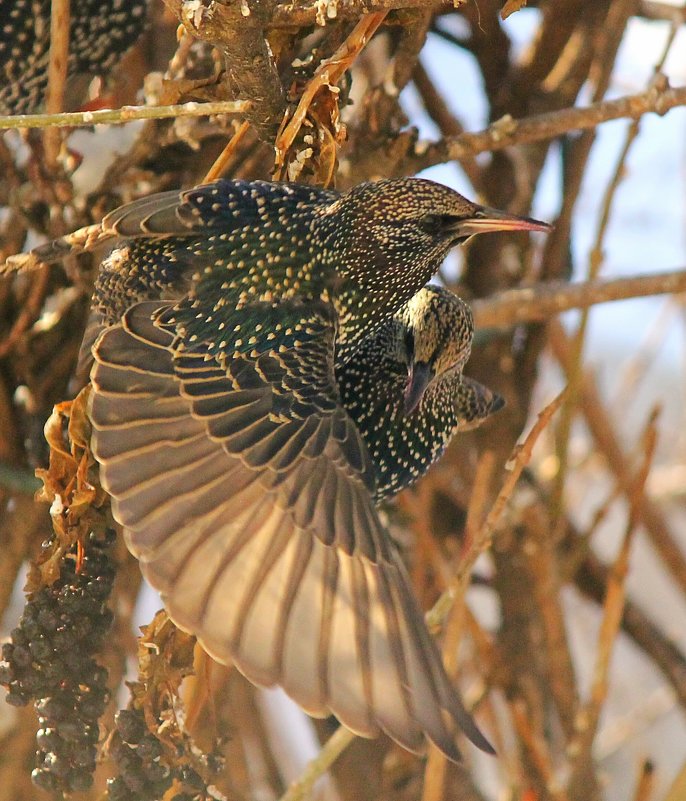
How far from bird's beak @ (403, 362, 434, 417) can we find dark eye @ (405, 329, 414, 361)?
3 centimetres

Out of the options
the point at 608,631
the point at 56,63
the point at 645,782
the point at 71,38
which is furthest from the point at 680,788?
the point at 71,38

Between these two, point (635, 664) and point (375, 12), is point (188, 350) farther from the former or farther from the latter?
point (635, 664)

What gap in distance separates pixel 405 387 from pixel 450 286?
2.36 feet

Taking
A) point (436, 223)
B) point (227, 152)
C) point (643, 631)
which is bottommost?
point (643, 631)

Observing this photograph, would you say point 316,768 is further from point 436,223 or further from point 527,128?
point 527,128

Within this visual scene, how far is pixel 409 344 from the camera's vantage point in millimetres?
1384

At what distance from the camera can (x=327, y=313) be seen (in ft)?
4.23

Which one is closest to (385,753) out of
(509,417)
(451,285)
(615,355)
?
(509,417)

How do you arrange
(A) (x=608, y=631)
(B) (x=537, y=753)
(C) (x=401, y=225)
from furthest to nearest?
1. (B) (x=537, y=753)
2. (A) (x=608, y=631)
3. (C) (x=401, y=225)

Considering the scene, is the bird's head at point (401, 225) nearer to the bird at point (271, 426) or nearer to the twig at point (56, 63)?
the bird at point (271, 426)

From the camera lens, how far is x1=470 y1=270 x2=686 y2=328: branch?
5.67ft

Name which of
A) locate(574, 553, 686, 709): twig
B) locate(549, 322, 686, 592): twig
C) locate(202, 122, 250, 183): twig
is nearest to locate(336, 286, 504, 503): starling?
locate(202, 122, 250, 183): twig

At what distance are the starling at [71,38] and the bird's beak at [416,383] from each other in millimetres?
969

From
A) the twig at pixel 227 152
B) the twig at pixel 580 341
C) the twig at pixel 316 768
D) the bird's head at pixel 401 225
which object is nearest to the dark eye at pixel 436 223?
the bird's head at pixel 401 225
